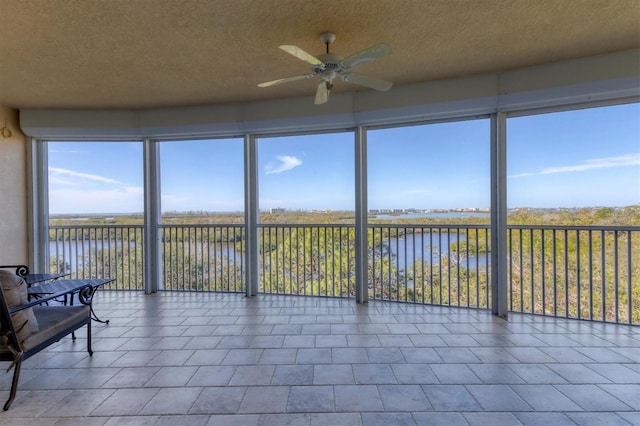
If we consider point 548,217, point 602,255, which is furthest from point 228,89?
point 602,255

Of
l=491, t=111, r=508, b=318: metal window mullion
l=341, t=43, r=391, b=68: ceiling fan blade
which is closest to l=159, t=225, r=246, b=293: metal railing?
l=341, t=43, r=391, b=68: ceiling fan blade

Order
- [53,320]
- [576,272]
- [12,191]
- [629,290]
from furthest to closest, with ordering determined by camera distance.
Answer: [12,191]
[576,272]
[629,290]
[53,320]

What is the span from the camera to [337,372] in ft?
7.55

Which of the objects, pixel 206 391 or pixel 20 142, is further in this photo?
pixel 20 142

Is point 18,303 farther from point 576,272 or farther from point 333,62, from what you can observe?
point 576,272

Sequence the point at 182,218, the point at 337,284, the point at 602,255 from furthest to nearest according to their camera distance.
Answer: the point at 182,218, the point at 337,284, the point at 602,255

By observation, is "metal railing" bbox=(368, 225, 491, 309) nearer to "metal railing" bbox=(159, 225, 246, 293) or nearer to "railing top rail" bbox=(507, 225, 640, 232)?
"railing top rail" bbox=(507, 225, 640, 232)

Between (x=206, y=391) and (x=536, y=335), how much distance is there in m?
2.91

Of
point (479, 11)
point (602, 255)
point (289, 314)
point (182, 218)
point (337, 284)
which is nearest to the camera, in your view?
point (479, 11)

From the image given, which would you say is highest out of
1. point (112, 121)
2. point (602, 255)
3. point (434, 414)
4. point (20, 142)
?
point (112, 121)

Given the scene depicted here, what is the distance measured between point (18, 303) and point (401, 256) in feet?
12.2

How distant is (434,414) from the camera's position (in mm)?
1831

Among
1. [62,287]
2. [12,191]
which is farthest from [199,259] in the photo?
[12,191]

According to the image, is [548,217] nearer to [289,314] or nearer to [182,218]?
[289,314]
